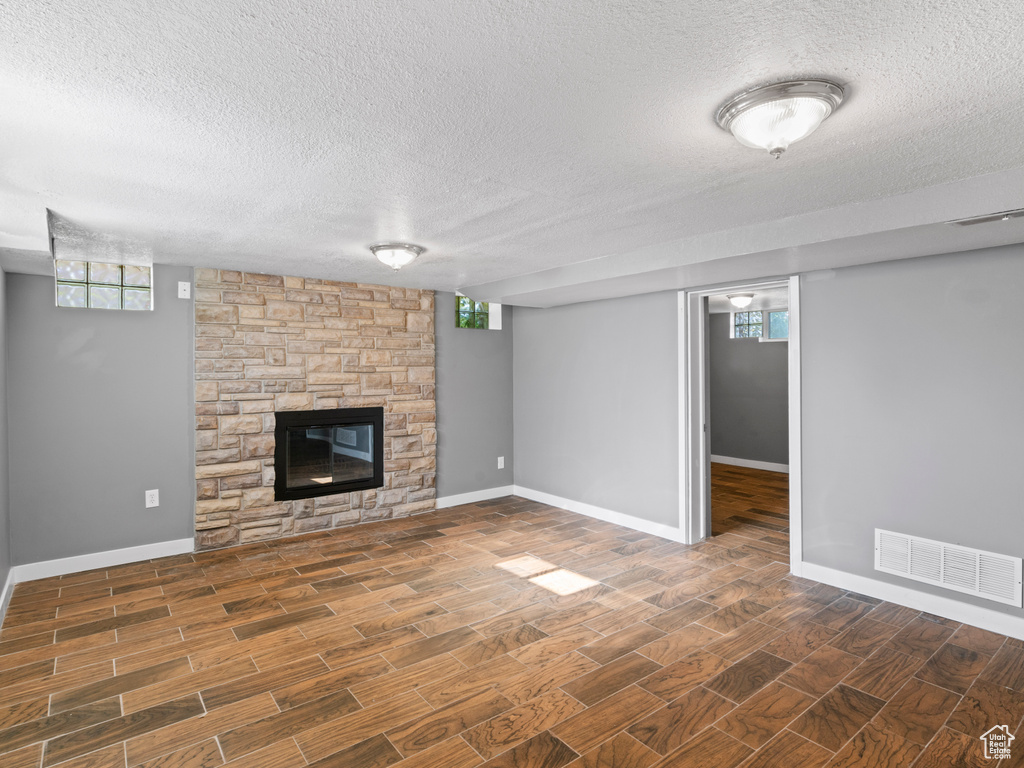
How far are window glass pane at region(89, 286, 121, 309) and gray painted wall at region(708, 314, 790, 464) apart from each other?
6.37m

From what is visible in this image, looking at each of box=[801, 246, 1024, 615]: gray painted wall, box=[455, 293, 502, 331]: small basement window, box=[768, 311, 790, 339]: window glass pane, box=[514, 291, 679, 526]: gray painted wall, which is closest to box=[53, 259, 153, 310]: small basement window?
box=[455, 293, 502, 331]: small basement window

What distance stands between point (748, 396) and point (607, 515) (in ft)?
12.5

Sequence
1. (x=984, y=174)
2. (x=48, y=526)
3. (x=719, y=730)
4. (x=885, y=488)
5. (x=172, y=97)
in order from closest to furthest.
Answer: (x=172, y=97), (x=719, y=730), (x=984, y=174), (x=885, y=488), (x=48, y=526)

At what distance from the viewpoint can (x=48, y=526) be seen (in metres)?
3.83

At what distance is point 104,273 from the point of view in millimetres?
4043

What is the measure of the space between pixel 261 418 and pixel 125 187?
2437 mm

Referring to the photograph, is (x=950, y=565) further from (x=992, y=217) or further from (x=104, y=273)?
(x=104, y=273)

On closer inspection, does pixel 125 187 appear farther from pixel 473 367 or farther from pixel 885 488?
pixel 885 488

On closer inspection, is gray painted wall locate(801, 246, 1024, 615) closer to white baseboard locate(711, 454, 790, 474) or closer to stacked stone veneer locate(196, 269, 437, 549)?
stacked stone veneer locate(196, 269, 437, 549)

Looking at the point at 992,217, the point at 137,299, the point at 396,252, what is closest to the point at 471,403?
the point at 396,252

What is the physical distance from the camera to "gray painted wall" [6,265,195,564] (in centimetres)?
376

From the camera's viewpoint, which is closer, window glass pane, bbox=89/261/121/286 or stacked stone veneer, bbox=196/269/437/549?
Result: window glass pane, bbox=89/261/121/286

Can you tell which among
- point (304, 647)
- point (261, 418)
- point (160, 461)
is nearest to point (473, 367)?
point (261, 418)

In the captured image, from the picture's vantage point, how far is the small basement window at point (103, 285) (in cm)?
389
